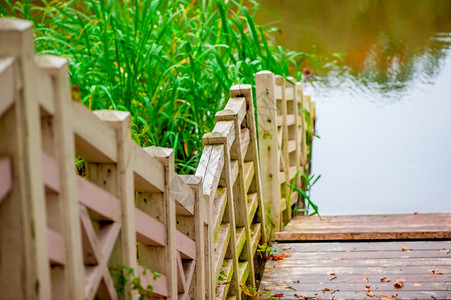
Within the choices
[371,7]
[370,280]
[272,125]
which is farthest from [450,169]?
A: [371,7]

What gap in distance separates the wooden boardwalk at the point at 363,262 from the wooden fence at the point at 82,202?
2.93 ft

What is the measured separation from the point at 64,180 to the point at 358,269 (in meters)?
2.70

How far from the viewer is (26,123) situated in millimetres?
1265

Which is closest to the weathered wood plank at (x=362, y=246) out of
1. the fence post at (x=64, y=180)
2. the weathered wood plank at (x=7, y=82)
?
the fence post at (x=64, y=180)

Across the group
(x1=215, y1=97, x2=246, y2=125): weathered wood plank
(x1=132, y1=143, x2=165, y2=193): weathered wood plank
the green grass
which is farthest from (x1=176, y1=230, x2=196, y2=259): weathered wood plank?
the green grass

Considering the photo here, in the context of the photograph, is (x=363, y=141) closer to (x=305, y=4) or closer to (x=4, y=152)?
(x=305, y=4)

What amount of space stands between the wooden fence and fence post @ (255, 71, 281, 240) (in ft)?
5.13

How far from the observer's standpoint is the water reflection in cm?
968

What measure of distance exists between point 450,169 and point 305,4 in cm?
639

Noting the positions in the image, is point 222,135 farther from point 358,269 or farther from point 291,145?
point 291,145

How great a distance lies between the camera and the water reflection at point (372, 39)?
9680mm

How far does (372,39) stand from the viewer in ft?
35.0

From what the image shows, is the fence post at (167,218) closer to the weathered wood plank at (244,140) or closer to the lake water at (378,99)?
the weathered wood plank at (244,140)

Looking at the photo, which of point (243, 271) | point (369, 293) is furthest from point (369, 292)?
point (243, 271)
